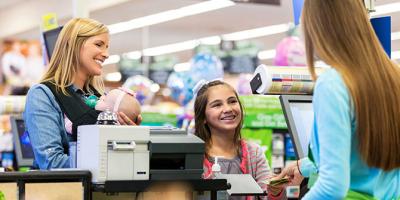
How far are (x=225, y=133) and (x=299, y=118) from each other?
1.45 feet

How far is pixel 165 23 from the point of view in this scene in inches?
672

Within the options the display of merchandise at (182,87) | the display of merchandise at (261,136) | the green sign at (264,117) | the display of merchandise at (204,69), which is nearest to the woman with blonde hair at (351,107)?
the display of merchandise at (261,136)

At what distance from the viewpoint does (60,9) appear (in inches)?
602

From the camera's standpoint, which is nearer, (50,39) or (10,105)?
(50,39)

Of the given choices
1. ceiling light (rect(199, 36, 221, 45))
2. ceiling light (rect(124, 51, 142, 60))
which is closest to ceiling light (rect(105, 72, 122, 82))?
ceiling light (rect(124, 51, 142, 60))

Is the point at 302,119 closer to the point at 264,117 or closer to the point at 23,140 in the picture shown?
the point at 264,117

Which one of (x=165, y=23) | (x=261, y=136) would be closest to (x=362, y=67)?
(x=261, y=136)

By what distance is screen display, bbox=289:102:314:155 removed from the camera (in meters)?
3.91

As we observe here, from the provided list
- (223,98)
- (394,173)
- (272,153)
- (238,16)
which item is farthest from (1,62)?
(394,173)

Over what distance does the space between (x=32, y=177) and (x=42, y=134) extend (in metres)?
0.64

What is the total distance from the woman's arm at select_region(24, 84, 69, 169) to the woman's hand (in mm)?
1036

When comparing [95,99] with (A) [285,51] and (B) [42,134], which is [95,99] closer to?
(B) [42,134]

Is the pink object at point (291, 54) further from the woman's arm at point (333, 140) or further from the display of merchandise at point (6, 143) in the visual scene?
the woman's arm at point (333, 140)

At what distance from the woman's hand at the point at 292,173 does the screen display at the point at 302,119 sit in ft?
1.43
